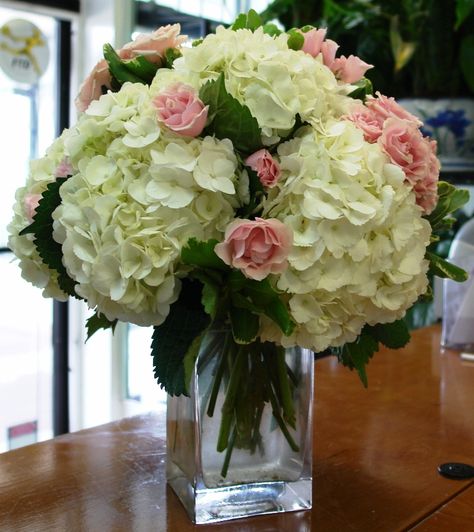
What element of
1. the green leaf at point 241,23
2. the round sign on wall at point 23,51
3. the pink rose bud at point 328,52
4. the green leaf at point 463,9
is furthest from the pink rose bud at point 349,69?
the round sign on wall at point 23,51

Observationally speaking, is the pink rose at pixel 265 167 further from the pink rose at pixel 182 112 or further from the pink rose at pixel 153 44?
the pink rose at pixel 153 44

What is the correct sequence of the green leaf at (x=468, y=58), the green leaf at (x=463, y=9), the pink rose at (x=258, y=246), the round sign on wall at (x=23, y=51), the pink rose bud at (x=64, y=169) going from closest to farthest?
the pink rose at (x=258, y=246)
the pink rose bud at (x=64, y=169)
the green leaf at (x=463, y=9)
the green leaf at (x=468, y=58)
the round sign on wall at (x=23, y=51)

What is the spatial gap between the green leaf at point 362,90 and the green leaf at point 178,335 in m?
0.29

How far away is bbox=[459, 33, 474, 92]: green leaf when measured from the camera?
255 centimetres

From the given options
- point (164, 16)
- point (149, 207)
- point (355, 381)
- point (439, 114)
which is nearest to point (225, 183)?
point (149, 207)

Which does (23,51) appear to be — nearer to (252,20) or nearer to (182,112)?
(252,20)

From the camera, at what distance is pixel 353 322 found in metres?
0.77

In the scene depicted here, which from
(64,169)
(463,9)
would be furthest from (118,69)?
(463,9)

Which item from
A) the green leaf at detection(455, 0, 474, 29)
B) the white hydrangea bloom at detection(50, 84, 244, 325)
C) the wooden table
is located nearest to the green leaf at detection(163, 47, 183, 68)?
the white hydrangea bloom at detection(50, 84, 244, 325)

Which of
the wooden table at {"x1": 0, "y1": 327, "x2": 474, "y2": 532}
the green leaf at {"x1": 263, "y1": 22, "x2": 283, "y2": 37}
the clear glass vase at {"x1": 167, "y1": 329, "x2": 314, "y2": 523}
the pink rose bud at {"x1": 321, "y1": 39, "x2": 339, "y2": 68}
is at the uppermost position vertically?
the green leaf at {"x1": 263, "y1": 22, "x2": 283, "y2": 37}

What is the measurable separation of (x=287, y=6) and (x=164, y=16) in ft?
1.55

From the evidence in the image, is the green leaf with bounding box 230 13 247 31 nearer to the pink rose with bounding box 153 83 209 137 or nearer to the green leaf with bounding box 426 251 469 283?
the pink rose with bounding box 153 83 209 137

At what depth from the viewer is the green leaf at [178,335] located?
77 centimetres

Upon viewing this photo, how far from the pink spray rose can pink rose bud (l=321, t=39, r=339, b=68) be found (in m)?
0.16
